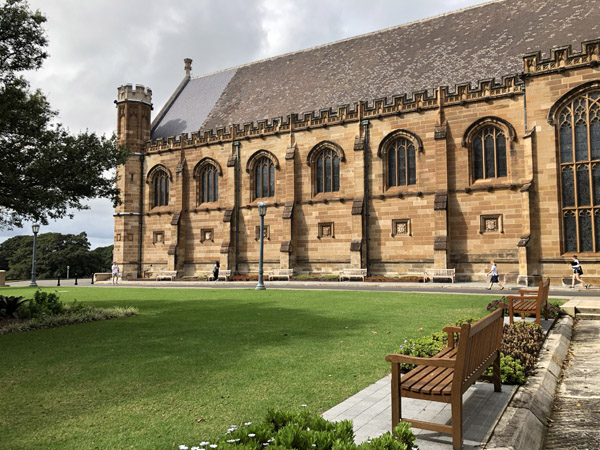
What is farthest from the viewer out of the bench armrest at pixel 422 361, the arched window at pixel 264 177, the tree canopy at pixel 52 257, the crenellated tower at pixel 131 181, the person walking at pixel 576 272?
the tree canopy at pixel 52 257

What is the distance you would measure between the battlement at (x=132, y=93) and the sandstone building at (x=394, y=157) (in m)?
0.13

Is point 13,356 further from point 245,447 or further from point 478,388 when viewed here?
point 478,388

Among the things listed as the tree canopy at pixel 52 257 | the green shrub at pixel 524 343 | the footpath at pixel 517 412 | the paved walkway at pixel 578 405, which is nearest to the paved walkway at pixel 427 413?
the footpath at pixel 517 412

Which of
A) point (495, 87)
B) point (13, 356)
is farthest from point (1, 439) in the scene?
point (495, 87)

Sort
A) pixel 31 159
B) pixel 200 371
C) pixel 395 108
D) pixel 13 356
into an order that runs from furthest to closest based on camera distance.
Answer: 1. pixel 395 108
2. pixel 31 159
3. pixel 13 356
4. pixel 200 371

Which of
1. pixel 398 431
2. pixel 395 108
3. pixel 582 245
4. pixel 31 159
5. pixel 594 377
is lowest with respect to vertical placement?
pixel 594 377

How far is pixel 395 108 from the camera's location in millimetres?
27938

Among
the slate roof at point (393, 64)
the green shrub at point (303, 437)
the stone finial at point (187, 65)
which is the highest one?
the stone finial at point (187, 65)

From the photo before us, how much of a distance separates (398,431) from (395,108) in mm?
26657

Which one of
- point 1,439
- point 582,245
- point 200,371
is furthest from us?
point 582,245

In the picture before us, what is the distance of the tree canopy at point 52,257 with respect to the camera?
186 ft

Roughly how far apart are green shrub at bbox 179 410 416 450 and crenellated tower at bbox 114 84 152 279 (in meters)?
36.8

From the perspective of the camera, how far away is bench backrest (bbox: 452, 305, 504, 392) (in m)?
3.88

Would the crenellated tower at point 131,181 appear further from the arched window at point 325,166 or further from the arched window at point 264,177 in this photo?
the arched window at point 325,166
